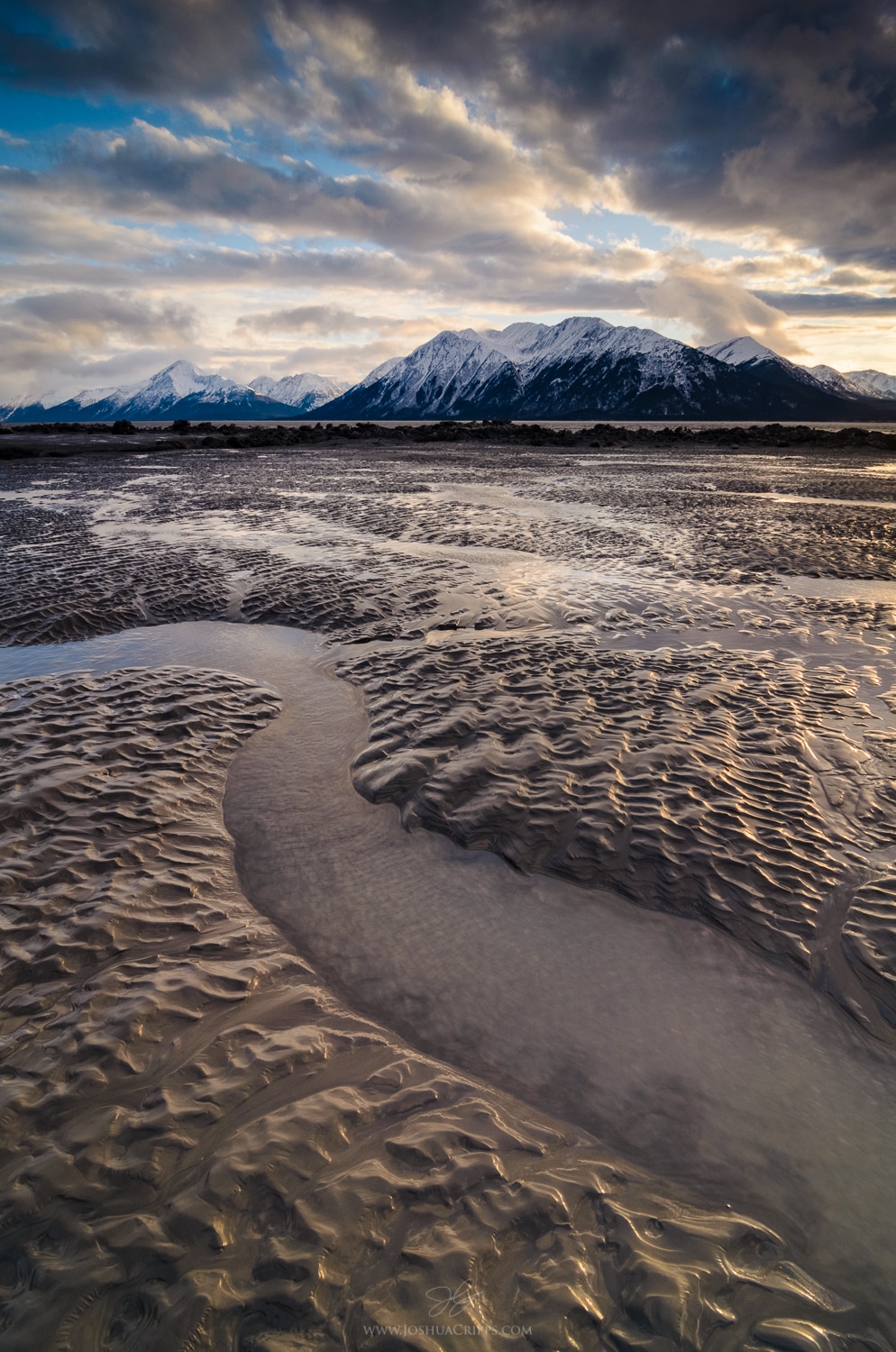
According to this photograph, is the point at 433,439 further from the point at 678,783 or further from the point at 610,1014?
the point at 610,1014

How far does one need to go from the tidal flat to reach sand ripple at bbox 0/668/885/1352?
0.05 feet

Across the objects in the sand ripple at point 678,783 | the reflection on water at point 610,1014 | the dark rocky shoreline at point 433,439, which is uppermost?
the dark rocky shoreline at point 433,439

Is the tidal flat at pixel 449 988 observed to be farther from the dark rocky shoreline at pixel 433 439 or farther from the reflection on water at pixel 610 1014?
the dark rocky shoreline at pixel 433 439

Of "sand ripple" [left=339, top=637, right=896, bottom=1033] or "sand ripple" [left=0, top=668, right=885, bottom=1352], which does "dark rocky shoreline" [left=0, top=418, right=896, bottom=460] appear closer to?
"sand ripple" [left=339, top=637, right=896, bottom=1033]

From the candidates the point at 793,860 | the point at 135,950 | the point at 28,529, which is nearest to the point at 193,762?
the point at 135,950

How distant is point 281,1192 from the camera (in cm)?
300

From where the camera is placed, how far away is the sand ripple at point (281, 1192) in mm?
2574

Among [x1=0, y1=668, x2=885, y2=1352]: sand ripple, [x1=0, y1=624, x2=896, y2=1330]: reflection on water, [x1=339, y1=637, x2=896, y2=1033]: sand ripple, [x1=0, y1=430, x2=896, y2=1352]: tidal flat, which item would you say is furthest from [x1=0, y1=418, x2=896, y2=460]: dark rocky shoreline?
[x1=0, y1=668, x2=885, y2=1352]: sand ripple

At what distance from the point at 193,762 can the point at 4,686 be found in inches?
144

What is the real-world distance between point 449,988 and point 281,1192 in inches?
63.0

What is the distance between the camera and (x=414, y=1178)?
3.08m

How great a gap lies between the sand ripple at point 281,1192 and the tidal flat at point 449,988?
0.05 ft

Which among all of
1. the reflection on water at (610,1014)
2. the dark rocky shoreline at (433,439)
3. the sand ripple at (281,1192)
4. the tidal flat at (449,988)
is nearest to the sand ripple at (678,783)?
the tidal flat at (449,988)

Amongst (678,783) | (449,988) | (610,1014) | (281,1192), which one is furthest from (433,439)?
(281,1192)
